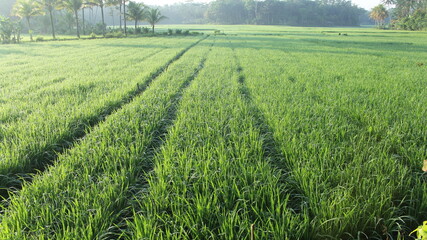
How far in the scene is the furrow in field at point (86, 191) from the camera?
172cm

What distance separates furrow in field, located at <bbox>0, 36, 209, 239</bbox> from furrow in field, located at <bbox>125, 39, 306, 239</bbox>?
215mm

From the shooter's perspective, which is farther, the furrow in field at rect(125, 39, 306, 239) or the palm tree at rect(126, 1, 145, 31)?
the palm tree at rect(126, 1, 145, 31)

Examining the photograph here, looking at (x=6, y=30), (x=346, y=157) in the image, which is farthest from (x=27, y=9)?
(x=346, y=157)

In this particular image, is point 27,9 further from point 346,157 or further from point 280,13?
point 280,13

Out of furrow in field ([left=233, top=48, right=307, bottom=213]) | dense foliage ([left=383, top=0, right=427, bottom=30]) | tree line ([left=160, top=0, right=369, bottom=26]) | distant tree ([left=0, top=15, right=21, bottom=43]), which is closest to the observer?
furrow in field ([left=233, top=48, right=307, bottom=213])

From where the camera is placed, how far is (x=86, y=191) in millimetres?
2139

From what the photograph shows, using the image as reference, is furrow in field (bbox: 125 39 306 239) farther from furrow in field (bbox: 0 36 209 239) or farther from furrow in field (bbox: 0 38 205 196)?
furrow in field (bbox: 0 38 205 196)

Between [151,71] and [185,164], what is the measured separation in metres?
7.33

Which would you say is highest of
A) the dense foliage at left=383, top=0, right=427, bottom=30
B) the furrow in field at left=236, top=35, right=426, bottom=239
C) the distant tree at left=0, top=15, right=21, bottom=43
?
the dense foliage at left=383, top=0, right=427, bottom=30

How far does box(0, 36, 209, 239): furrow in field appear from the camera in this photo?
172cm

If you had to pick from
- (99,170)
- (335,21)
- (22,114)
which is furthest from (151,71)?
(335,21)

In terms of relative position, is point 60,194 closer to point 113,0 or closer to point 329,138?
point 329,138

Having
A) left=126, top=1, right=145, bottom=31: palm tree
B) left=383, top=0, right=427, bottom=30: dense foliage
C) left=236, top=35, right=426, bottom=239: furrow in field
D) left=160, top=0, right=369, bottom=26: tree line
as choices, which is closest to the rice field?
left=236, top=35, right=426, bottom=239: furrow in field

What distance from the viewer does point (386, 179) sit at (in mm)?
2256
